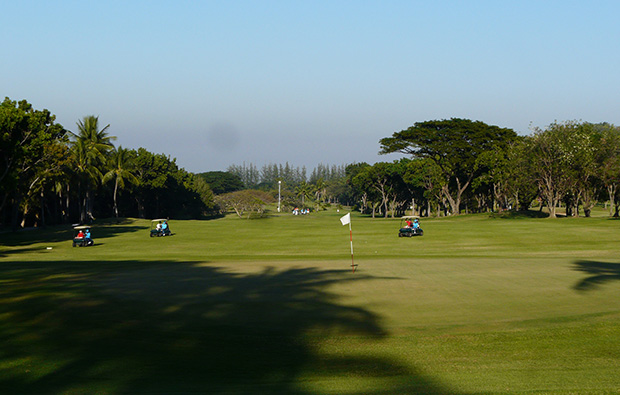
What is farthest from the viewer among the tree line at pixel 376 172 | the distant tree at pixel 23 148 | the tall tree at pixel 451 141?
the tall tree at pixel 451 141

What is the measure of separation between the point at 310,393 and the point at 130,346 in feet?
16.3

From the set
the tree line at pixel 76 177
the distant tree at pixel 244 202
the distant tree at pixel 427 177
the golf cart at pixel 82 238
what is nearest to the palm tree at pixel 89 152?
the tree line at pixel 76 177

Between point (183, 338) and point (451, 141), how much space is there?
284 feet

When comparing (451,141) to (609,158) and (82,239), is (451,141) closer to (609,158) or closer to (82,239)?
(609,158)

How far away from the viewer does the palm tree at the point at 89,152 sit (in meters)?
80.5

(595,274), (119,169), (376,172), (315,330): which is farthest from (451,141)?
(315,330)

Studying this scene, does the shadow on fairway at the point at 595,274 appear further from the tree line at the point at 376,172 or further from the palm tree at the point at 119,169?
the palm tree at the point at 119,169

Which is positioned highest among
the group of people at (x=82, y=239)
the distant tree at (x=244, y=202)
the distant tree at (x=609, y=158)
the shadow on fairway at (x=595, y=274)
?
the distant tree at (x=609, y=158)

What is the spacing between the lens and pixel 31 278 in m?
22.3

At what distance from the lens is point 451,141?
94500mm

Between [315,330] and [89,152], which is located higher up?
[89,152]

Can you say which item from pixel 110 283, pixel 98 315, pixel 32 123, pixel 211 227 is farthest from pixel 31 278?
pixel 211 227

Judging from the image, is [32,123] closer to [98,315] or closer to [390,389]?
[98,315]

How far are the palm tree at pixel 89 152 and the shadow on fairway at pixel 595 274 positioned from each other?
67.4 m
